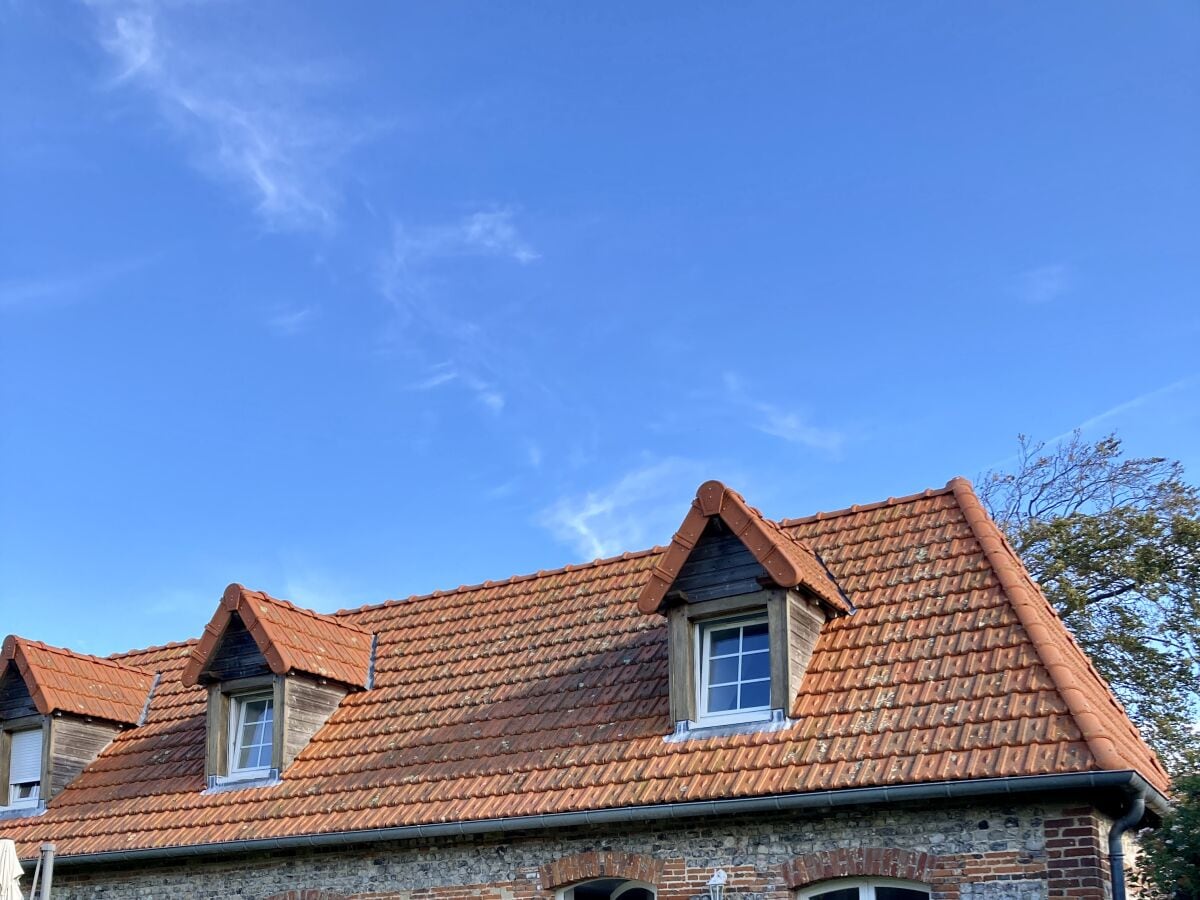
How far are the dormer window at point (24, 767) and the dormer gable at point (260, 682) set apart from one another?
3016 mm

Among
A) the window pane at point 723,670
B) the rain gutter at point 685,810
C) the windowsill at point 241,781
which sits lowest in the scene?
the rain gutter at point 685,810

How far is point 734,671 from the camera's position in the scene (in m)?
12.7

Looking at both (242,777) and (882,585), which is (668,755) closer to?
(882,585)

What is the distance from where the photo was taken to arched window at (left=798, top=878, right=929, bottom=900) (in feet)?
34.3

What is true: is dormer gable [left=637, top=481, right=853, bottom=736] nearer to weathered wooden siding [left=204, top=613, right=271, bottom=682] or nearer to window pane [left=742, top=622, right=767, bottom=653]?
window pane [left=742, top=622, right=767, bottom=653]

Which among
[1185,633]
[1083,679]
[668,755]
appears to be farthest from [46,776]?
[1185,633]

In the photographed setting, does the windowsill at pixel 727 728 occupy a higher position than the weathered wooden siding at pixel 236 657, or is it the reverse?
the weathered wooden siding at pixel 236 657

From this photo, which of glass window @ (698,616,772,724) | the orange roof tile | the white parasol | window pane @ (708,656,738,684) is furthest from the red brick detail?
the white parasol

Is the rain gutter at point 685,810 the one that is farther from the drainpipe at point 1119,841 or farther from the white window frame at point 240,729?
the white window frame at point 240,729

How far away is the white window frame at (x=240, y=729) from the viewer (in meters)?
15.1

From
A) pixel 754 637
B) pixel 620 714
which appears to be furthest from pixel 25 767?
pixel 754 637

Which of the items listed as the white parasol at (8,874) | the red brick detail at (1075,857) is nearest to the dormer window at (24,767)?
the white parasol at (8,874)

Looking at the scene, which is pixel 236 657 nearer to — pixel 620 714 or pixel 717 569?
pixel 620 714

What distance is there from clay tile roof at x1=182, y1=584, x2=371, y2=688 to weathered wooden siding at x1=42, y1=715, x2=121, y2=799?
241 cm
